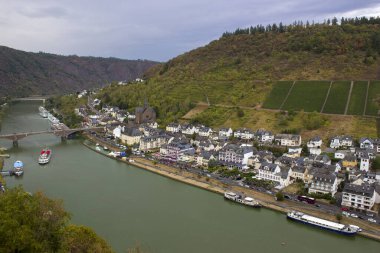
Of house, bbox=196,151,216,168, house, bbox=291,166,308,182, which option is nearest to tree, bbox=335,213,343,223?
house, bbox=291,166,308,182

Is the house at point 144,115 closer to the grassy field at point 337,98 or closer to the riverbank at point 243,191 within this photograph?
the riverbank at point 243,191

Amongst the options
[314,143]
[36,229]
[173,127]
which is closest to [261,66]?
[173,127]

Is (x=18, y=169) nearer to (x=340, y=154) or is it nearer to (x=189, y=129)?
(x=189, y=129)

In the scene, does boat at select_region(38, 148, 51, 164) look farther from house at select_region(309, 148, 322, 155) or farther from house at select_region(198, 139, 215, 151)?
house at select_region(309, 148, 322, 155)

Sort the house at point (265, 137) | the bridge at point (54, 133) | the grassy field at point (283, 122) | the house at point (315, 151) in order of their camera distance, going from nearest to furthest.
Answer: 1. the house at point (315, 151)
2. the house at point (265, 137)
3. the grassy field at point (283, 122)
4. the bridge at point (54, 133)

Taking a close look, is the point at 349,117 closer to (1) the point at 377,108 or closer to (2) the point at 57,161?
(1) the point at 377,108

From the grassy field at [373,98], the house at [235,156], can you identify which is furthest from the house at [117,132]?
the grassy field at [373,98]
